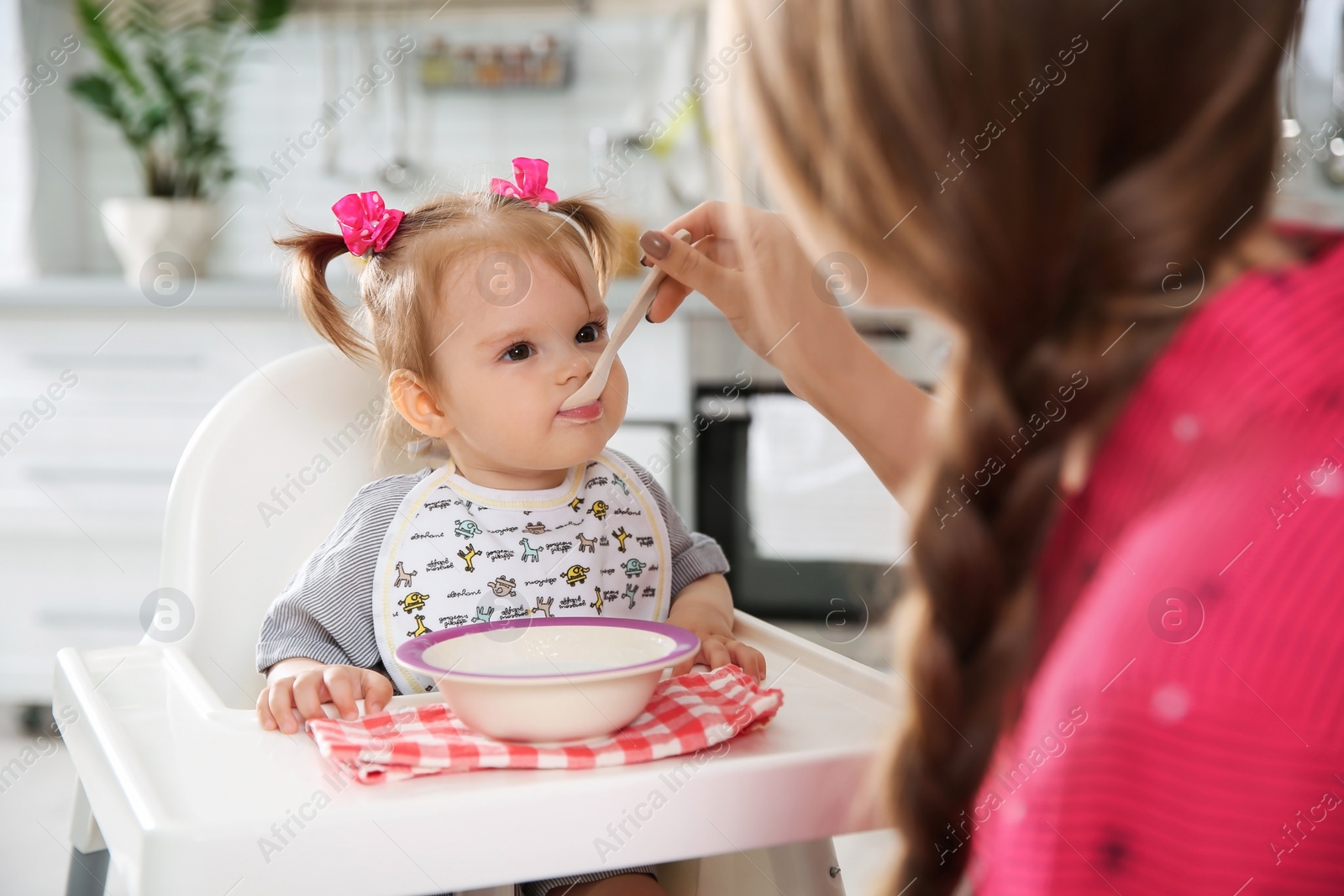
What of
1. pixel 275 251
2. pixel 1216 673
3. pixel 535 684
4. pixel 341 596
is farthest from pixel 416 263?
pixel 275 251

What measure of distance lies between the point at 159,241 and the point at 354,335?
1.98 m

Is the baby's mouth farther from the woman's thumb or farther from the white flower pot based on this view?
the white flower pot

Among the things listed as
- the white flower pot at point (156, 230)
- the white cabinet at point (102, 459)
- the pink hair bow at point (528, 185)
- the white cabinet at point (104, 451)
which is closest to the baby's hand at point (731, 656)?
the pink hair bow at point (528, 185)

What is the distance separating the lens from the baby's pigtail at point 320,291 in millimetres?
1040

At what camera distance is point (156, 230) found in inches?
109

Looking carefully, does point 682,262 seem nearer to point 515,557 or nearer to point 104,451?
point 515,557

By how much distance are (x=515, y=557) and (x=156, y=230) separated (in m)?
2.18

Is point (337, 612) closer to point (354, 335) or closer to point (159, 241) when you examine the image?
point (354, 335)

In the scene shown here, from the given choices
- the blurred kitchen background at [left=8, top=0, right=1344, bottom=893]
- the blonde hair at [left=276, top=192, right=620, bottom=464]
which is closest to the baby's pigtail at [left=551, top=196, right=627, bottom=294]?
the blonde hair at [left=276, top=192, right=620, bottom=464]

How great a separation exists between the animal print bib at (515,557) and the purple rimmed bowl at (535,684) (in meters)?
0.22

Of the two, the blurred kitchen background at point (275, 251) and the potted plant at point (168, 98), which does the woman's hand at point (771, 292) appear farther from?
the potted plant at point (168, 98)

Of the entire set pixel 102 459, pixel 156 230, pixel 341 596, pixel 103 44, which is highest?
pixel 103 44

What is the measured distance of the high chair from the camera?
0.55m

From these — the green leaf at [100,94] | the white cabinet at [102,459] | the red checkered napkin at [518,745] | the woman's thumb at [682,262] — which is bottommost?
the white cabinet at [102,459]
